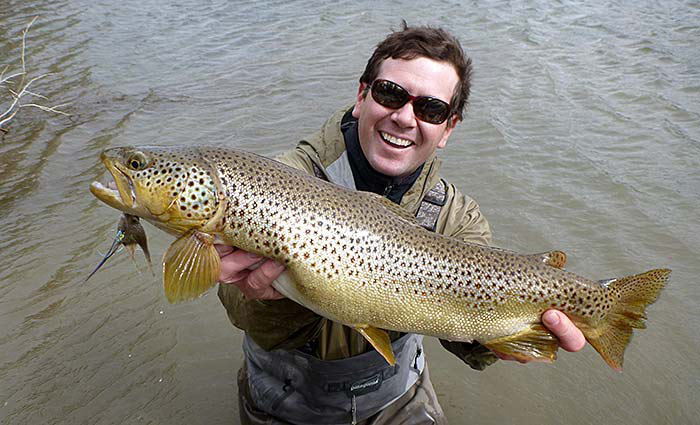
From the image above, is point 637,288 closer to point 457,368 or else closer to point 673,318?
point 457,368

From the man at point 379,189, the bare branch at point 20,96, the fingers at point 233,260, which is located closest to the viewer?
the fingers at point 233,260

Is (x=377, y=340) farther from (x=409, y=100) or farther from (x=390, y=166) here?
(x=409, y=100)

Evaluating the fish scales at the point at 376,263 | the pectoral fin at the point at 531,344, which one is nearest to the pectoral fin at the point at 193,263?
the fish scales at the point at 376,263

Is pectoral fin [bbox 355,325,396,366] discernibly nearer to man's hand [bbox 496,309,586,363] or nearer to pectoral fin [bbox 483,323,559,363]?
pectoral fin [bbox 483,323,559,363]

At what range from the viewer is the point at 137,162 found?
8.49 ft

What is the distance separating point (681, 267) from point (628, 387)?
6.38 ft

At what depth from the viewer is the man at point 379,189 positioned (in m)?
3.30

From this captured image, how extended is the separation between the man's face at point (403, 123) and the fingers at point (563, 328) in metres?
1.19

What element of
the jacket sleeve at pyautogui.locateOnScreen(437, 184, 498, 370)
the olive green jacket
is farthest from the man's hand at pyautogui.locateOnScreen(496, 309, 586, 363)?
the jacket sleeve at pyautogui.locateOnScreen(437, 184, 498, 370)

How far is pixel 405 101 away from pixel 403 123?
135mm

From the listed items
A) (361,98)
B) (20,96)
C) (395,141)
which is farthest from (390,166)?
(20,96)

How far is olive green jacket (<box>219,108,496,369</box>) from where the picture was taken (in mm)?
2961

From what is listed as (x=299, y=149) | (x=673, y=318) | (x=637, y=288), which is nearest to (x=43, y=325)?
(x=299, y=149)

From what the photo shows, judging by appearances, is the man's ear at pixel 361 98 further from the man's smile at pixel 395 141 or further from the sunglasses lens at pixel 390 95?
the man's smile at pixel 395 141
